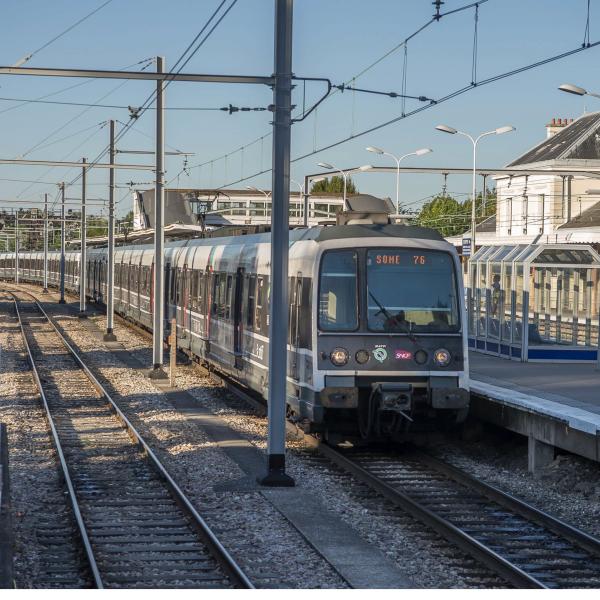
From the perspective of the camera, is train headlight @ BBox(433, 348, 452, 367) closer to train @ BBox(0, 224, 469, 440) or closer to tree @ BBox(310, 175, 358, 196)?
train @ BBox(0, 224, 469, 440)

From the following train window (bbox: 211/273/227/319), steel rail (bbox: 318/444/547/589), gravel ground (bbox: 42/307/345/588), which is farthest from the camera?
train window (bbox: 211/273/227/319)

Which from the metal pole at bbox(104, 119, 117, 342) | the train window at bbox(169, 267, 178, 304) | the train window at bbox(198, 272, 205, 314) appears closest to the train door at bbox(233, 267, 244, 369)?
the train window at bbox(198, 272, 205, 314)

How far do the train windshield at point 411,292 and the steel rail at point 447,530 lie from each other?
74.1 inches

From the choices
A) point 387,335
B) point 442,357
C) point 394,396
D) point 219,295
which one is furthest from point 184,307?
point 394,396

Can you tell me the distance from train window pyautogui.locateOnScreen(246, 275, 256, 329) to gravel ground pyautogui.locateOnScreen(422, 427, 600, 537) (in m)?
3.84

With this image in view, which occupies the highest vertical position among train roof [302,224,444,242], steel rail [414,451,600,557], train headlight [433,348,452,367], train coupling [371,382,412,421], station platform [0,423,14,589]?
train roof [302,224,444,242]

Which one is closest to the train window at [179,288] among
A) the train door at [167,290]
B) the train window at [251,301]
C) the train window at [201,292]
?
the train door at [167,290]

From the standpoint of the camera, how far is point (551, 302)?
73.0 feet

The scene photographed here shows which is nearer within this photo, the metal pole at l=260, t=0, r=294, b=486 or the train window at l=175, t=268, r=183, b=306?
the metal pole at l=260, t=0, r=294, b=486

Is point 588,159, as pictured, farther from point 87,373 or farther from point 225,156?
point 87,373

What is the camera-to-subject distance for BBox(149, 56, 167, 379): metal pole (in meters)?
25.3

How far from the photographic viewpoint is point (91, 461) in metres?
15.3

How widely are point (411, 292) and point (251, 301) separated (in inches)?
182

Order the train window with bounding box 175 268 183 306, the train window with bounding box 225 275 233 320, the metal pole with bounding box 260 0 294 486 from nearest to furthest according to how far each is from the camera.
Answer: the metal pole with bounding box 260 0 294 486 → the train window with bounding box 225 275 233 320 → the train window with bounding box 175 268 183 306
